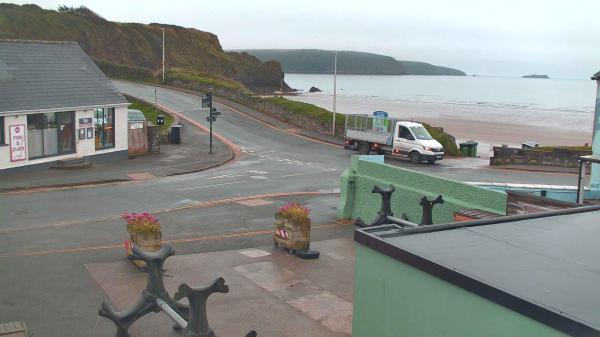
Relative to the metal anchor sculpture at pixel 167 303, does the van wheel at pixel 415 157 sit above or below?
below

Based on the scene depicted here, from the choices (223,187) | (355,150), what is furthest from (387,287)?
(355,150)

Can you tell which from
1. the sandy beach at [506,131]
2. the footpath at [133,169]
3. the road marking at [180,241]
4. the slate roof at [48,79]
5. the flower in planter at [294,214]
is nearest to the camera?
the road marking at [180,241]

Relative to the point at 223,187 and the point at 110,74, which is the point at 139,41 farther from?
the point at 223,187

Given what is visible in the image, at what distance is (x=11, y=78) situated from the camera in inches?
1042

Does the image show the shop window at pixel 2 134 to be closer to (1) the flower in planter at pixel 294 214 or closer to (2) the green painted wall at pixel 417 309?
(1) the flower in planter at pixel 294 214

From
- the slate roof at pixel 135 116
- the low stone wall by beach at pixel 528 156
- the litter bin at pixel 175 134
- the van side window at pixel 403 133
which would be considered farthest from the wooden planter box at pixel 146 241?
the low stone wall by beach at pixel 528 156

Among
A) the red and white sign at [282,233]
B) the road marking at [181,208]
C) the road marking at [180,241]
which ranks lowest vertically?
the road marking at [181,208]

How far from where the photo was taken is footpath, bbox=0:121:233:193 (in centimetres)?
2372

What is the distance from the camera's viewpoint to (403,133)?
119ft

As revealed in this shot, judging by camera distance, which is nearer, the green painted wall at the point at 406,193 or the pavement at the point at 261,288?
the pavement at the point at 261,288

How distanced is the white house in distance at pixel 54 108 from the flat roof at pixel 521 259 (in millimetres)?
22229

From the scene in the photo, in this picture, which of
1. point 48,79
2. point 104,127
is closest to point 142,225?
point 48,79

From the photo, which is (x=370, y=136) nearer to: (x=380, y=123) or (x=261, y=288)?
(x=380, y=123)

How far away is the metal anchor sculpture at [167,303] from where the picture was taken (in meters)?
6.41
